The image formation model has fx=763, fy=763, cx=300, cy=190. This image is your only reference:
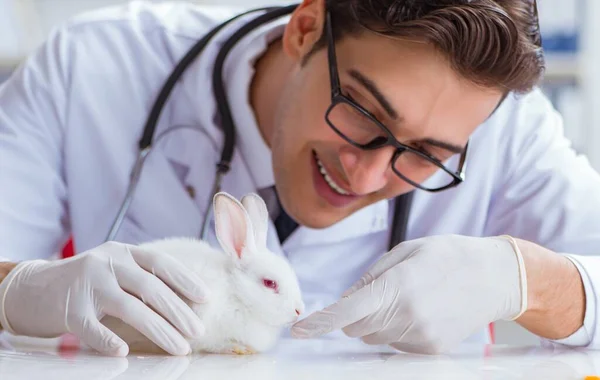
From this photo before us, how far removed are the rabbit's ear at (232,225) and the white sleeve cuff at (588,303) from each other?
1.65 feet

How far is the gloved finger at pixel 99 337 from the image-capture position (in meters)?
0.90

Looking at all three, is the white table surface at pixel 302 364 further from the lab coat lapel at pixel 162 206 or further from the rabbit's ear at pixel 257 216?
the lab coat lapel at pixel 162 206

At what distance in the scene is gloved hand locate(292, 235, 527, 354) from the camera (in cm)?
94

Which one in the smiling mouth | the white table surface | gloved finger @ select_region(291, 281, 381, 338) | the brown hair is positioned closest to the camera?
the white table surface

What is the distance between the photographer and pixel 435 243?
1.03m

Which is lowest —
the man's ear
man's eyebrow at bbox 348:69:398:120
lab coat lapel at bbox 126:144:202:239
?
lab coat lapel at bbox 126:144:202:239

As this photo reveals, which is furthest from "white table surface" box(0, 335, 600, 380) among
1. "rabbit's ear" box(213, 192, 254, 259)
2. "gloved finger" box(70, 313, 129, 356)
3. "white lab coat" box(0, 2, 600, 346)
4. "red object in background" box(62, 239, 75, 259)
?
"red object in background" box(62, 239, 75, 259)

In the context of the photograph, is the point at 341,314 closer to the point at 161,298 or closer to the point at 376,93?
the point at 161,298

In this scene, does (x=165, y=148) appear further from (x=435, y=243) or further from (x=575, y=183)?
(x=575, y=183)

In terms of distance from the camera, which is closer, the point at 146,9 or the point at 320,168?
the point at 320,168

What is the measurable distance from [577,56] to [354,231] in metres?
1.35

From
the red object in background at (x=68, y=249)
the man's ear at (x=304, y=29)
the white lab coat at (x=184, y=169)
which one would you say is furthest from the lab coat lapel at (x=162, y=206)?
the man's ear at (x=304, y=29)

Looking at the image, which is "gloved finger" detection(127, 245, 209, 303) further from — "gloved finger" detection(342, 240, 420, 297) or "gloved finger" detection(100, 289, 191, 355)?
"gloved finger" detection(342, 240, 420, 297)

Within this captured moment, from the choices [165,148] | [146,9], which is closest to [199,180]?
[165,148]
